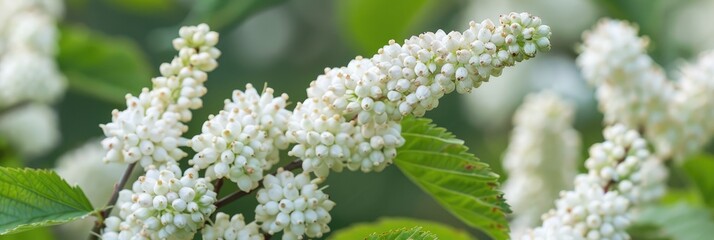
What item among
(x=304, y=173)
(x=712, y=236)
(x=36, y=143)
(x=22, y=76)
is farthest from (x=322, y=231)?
(x=36, y=143)

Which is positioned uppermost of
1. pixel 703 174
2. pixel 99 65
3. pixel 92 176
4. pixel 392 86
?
pixel 99 65

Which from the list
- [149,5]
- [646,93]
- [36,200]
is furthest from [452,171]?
[149,5]

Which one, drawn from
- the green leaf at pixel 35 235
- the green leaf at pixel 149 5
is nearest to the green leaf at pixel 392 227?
the green leaf at pixel 35 235

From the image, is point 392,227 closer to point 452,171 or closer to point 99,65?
point 452,171

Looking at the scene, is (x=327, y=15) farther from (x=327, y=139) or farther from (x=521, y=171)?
(x=327, y=139)

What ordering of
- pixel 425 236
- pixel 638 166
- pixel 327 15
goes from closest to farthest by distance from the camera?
pixel 425 236 < pixel 638 166 < pixel 327 15

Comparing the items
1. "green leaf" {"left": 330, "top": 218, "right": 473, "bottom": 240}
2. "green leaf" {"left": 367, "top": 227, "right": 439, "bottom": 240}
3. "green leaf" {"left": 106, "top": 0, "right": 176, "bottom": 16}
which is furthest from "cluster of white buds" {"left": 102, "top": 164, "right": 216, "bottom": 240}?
"green leaf" {"left": 106, "top": 0, "right": 176, "bottom": 16}

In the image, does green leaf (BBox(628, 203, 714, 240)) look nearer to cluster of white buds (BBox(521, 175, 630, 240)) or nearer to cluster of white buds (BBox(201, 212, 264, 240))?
cluster of white buds (BBox(521, 175, 630, 240))

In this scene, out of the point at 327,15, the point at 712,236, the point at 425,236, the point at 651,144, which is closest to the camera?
the point at 425,236
